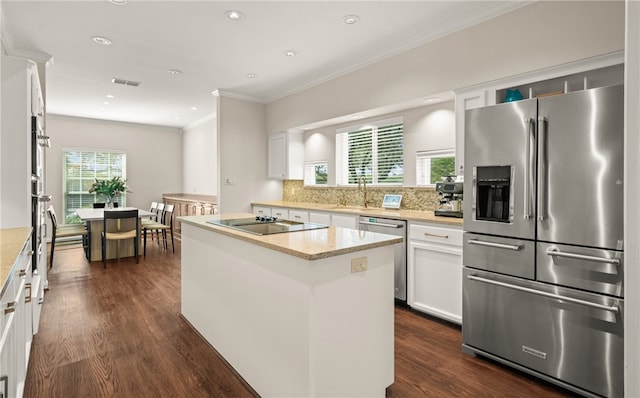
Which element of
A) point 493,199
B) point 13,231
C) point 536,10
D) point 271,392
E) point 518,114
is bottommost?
point 271,392

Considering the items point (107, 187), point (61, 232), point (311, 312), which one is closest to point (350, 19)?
point (311, 312)

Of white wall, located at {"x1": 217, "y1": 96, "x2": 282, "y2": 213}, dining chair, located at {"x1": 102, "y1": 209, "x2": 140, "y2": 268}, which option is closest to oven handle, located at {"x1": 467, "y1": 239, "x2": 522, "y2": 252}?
white wall, located at {"x1": 217, "y1": 96, "x2": 282, "y2": 213}

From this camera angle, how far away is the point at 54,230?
209 inches

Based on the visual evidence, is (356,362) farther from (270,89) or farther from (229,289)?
(270,89)

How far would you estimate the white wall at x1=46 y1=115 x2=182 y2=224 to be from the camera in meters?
7.36

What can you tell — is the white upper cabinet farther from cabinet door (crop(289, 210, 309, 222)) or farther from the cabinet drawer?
the cabinet drawer

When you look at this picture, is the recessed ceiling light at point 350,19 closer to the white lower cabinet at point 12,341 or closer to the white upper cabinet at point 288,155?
the white upper cabinet at point 288,155

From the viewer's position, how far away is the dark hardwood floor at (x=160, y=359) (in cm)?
207

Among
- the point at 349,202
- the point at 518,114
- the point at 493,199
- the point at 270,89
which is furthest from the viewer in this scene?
the point at 270,89

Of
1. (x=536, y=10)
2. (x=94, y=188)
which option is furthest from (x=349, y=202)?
(x=94, y=188)

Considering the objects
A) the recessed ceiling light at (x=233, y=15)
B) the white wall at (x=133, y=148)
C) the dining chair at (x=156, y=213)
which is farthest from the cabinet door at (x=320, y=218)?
the white wall at (x=133, y=148)

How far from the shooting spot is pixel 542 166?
208cm

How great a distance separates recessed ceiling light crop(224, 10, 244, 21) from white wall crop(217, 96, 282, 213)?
95.2 inches

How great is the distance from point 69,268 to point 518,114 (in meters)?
6.06
